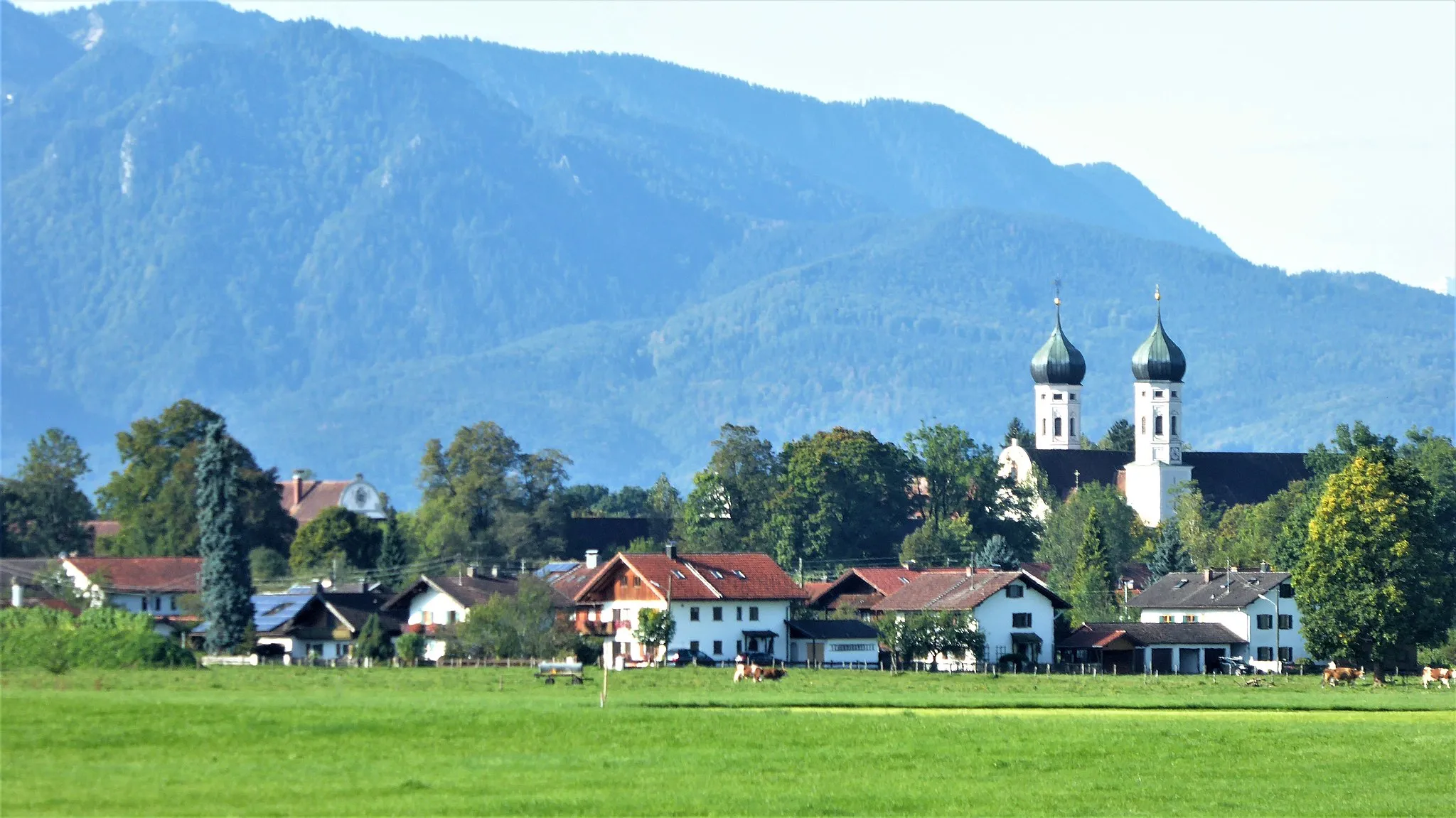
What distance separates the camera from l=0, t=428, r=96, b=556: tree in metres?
103

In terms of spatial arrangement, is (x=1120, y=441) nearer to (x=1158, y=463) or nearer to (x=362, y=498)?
(x=1158, y=463)

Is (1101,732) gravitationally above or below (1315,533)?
below

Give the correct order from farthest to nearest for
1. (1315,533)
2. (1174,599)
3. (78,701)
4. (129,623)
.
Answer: (1174,599)
(1315,533)
(129,623)
(78,701)

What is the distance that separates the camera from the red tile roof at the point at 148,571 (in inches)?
3423

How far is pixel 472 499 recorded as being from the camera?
421ft

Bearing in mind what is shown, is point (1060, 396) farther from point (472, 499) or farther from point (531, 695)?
point (531, 695)

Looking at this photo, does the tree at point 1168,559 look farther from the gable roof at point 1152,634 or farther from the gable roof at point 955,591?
the gable roof at point 955,591

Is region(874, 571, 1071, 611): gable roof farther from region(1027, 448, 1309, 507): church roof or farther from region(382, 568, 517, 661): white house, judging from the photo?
region(1027, 448, 1309, 507): church roof

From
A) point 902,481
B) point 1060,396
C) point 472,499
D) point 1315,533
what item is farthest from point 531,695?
point 1060,396

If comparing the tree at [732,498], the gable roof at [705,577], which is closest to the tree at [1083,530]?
the tree at [732,498]

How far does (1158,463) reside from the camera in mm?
169250

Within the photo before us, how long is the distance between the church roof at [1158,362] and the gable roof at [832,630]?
93486 millimetres

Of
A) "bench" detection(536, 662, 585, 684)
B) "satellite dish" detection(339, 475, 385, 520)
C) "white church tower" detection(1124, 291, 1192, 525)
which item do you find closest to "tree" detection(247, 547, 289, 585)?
"bench" detection(536, 662, 585, 684)

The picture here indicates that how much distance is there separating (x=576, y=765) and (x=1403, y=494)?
1999 inches
